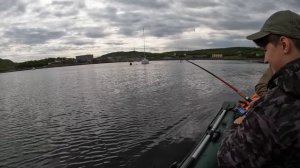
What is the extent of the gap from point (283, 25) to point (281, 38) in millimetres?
104

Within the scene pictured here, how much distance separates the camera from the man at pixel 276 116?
202 cm

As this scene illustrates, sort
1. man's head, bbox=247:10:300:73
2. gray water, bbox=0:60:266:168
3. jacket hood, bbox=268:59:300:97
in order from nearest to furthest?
jacket hood, bbox=268:59:300:97 < man's head, bbox=247:10:300:73 < gray water, bbox=0:60:266:168

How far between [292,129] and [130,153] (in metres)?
11.2

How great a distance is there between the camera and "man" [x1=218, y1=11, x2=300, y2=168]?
202 centimetres

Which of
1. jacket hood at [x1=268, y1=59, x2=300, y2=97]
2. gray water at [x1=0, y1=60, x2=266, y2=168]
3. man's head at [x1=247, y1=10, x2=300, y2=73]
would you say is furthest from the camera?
gray water at [x1=0, y1=60, x2=266, y2=168]

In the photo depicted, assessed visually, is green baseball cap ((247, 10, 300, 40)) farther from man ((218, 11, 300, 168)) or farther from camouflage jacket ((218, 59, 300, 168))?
camouflage jacket ((218, 59, 300, 168))

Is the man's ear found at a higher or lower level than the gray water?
higher

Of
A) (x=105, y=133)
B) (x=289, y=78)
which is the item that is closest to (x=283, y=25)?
(x=289, y=78)

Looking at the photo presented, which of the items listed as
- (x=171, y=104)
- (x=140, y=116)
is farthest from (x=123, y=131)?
(x=171, y=104)

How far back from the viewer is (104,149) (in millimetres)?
13312

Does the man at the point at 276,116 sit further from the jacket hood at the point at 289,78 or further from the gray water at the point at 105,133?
the gray water at the point at 105,133

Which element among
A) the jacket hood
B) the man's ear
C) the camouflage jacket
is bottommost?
the camouflage jacket

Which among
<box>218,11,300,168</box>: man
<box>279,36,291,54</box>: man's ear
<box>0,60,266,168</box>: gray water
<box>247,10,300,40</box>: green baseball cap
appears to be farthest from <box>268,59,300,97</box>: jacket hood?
<box>0,60,266,168</box>: gray water

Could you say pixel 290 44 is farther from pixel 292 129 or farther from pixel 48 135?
pixel 48 135
